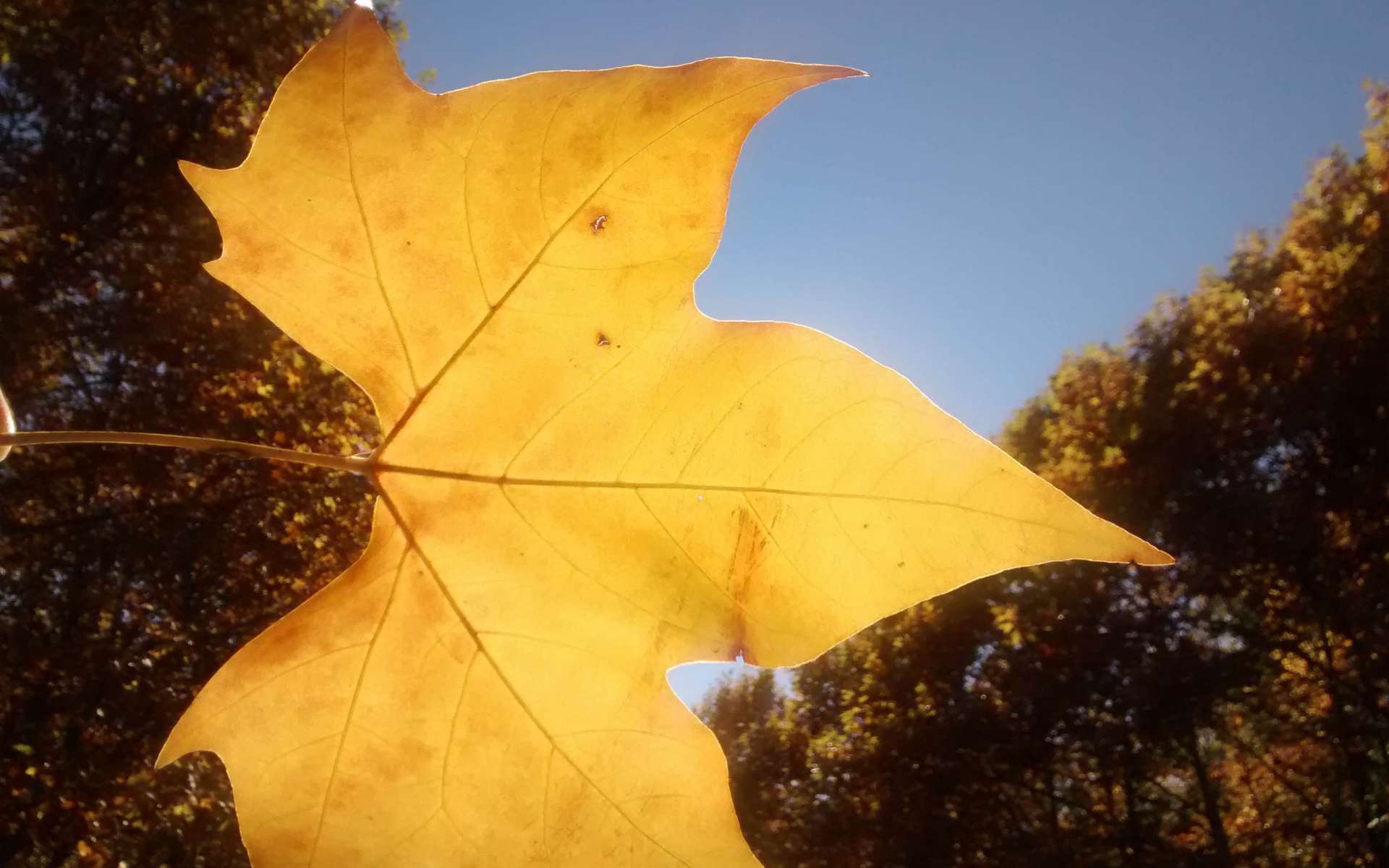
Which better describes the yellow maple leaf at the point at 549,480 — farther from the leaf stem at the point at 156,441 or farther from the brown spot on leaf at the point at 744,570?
the leaf stem at the point at 156,441

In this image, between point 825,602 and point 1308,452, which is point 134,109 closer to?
point 825,602

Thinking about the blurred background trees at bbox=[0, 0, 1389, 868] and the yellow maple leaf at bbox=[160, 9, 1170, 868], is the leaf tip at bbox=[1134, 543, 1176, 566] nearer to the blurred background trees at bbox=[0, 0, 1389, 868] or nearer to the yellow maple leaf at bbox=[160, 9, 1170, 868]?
the yellow maple leaf at bbox=[160, 9, 1170, 868]

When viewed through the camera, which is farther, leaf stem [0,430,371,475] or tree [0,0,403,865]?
tree [0,0,403,865]

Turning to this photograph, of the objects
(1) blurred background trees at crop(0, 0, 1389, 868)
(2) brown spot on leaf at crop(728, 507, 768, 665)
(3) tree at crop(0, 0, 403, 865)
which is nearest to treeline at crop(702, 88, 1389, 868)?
(1) blurred background trees at crop(0, 0, 1389, 868)

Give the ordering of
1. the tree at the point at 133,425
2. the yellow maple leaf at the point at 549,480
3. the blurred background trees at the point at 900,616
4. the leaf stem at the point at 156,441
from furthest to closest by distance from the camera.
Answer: the blurred background trees at the point at 900,616 < the tree at the point at 133,425 < the yellow maple leaf at the point at 549,480 < the leaf stem at the point at 156,441


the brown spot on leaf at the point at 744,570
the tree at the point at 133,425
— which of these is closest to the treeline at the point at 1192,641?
the tree at the point at 133,425

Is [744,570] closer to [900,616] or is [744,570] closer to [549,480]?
[549,480]

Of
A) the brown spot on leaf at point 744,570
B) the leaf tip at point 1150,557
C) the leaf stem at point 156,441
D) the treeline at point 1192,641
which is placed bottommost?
the leaf tip at point 1150,557

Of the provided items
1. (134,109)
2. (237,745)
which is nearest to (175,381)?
(134,109)

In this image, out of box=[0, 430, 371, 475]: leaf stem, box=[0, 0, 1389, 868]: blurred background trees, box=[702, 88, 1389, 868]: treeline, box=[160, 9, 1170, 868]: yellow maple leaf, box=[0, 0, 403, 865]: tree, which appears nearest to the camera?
box=[0, 430, 371, 475]: leaf stem
